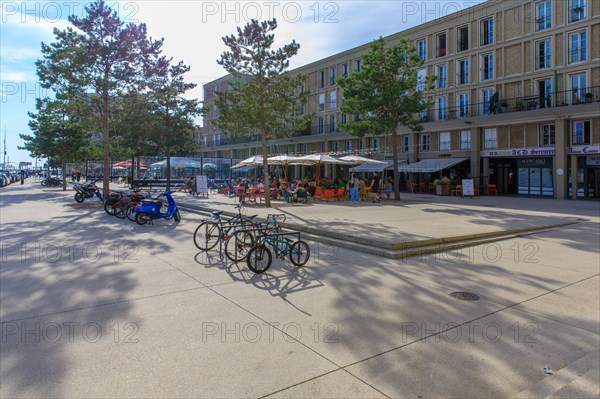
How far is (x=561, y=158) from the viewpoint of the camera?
28.9 meters

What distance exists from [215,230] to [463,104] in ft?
108

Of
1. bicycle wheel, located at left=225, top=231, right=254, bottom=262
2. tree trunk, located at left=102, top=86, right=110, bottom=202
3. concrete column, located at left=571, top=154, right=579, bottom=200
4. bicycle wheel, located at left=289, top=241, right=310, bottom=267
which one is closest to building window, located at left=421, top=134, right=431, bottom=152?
concrete column, located at left=571, top=154, right=579, bottom=200

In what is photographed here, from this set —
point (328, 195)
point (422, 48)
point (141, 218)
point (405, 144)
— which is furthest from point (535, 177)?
point (141, 218)

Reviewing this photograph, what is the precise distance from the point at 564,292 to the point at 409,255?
2904 mm

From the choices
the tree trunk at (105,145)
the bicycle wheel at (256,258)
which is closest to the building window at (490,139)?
the tree trunk at (105,145)

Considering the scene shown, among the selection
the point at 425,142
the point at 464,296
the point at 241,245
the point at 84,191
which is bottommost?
the point at 464,296

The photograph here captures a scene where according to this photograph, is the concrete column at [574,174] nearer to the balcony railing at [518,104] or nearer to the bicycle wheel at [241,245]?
the balcony railing at [518,104]

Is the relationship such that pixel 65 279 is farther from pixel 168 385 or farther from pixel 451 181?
pixel 451 181

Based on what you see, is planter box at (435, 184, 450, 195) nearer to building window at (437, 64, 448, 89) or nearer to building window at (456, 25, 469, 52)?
building window at (437, 64, 448, 89)

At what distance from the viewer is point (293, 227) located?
1159cm

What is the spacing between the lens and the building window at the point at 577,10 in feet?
94.2

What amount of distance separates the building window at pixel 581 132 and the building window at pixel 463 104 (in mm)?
8490

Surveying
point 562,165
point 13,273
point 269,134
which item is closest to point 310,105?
point 562,165

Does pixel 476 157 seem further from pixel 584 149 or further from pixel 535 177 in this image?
pixel 584 149
